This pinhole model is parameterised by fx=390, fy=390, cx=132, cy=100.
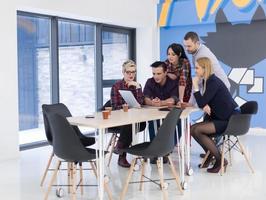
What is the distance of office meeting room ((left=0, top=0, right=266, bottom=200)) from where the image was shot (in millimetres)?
3445

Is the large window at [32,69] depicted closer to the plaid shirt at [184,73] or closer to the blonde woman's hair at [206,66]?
the plaid shirt at [184,73]

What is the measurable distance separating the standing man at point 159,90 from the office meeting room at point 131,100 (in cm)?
1

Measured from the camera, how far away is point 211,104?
13.8 feet

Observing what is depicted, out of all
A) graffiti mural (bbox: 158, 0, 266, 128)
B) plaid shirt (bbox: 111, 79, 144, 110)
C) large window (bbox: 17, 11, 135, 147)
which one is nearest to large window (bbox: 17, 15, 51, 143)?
large window (bbox: 17, 11, 135, 147)

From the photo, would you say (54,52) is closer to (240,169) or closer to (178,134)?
(178,134)

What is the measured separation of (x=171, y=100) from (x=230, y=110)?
663 mm

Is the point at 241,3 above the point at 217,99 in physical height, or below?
above

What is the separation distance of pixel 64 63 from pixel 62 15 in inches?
36.5

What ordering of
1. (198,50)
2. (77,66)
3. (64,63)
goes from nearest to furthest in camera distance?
1. (198,50)
2. (64,63)
3. (77,66)

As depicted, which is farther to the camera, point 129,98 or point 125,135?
point 125,135

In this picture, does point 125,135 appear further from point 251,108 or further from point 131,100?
point 251,108

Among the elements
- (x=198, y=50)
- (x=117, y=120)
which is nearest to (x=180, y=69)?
(x=198, y=50)

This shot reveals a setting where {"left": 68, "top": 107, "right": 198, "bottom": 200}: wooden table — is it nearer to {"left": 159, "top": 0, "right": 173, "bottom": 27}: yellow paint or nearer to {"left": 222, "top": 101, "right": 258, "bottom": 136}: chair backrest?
{"left": 222, "top": 101, "right": 258, "bottom": 136}: chair backrest

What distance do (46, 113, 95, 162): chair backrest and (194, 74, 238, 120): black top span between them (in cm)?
158
